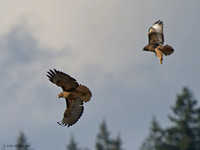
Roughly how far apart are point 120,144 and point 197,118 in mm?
9203

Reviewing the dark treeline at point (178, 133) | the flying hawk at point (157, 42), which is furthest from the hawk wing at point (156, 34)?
the dark treeline at point (178, 133)

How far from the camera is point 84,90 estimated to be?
3086cm

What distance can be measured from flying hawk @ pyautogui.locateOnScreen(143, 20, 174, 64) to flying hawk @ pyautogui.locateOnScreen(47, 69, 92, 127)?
11.7 feet

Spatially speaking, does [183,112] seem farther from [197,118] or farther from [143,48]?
[143,48]

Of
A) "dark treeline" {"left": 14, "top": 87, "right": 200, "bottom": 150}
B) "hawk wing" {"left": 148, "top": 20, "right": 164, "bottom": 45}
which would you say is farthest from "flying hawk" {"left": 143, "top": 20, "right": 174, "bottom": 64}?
"dark treeline" {"left": 14, "top": 87, "right": 200, "bottom": 150}

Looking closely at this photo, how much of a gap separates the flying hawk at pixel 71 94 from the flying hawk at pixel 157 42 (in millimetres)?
3577

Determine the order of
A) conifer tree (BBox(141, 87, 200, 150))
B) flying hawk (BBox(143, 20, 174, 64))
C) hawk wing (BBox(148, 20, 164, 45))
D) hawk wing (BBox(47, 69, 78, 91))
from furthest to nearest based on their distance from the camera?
1. conifer tree (BBox(141, 87, 200, 150))
2. hawk wing (BBox(148, 20, 164, 45))
3. flying hawk (BBox(143, 20, 174, 64))
4. hawk wing (BBox(47, 69, 78, 91))

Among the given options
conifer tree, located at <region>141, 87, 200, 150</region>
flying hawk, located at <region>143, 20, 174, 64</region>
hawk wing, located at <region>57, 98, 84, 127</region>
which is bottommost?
hawk wing, located at <region>57, 98, 84, 127</region>

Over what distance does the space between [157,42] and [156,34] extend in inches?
34.8

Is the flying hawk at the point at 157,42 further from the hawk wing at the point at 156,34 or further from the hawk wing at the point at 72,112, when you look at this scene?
the hawk wing at the point at 72,112

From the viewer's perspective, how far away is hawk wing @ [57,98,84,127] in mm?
31922

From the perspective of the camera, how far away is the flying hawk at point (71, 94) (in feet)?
100

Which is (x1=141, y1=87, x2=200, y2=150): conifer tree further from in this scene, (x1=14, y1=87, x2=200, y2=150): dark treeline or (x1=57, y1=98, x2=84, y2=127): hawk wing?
(x1=57, y1=98, x2=84, y2=127): hawk wing

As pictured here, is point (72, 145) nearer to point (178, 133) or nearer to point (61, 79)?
point (178, 133)
